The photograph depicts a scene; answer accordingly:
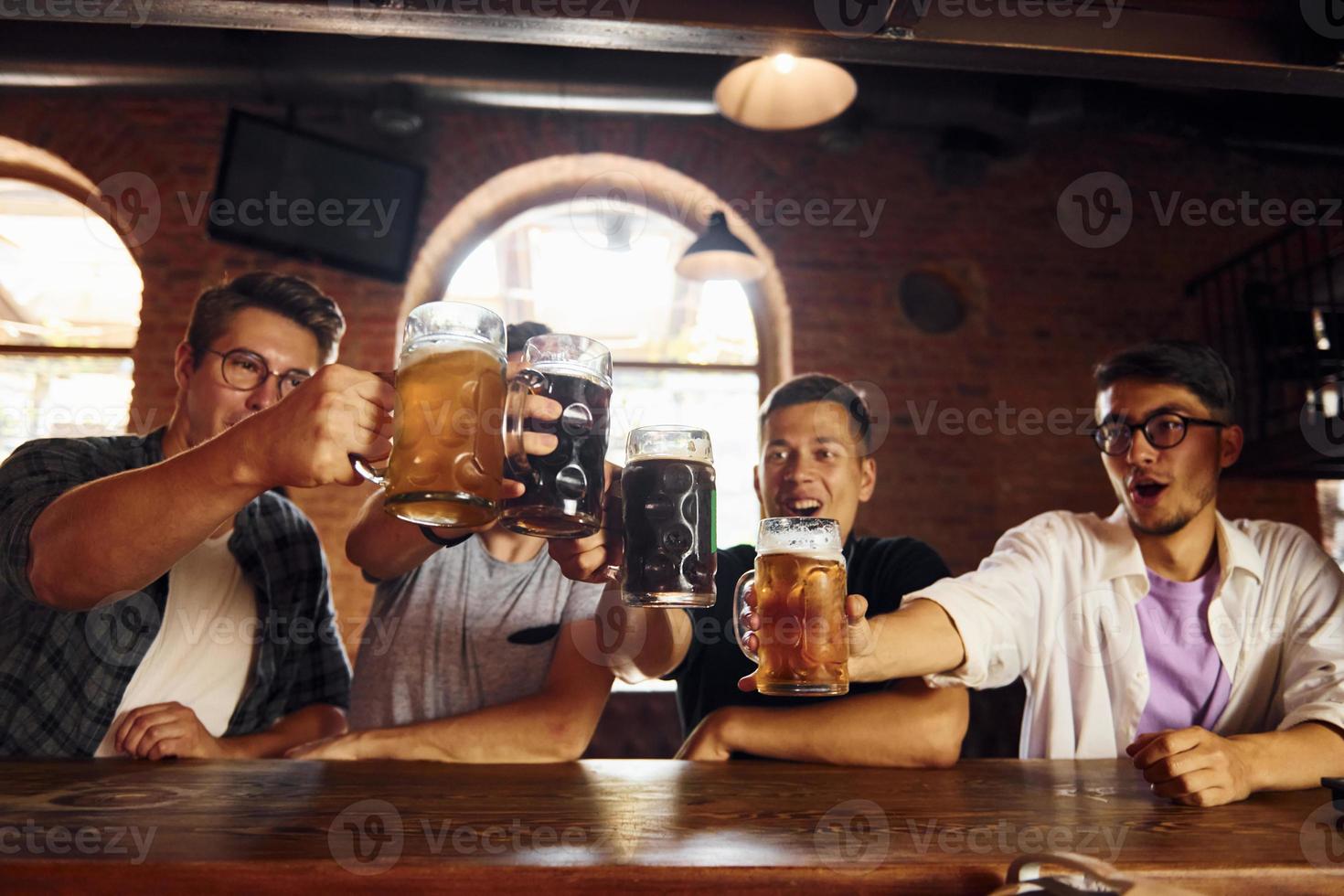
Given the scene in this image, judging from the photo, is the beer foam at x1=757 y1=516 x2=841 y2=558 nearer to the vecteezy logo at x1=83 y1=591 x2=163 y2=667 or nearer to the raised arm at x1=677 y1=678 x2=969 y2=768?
the raised arm at x1=677 y1=678 x2=969 y2=768

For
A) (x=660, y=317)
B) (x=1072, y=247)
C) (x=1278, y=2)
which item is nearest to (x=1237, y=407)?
(x=1072, y=247)

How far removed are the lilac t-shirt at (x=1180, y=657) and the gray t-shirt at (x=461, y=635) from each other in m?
1.17

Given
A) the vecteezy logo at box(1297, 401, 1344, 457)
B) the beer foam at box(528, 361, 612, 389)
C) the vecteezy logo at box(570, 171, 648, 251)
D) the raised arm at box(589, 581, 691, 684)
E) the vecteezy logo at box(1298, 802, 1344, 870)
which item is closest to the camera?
the vecteezy logo at box(1298, 802, 1344, 870)

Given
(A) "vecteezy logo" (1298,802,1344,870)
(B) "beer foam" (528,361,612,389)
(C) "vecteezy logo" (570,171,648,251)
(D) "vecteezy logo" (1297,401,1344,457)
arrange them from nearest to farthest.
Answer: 1. (A) "vecteezy logo" (1298,802,1344,870)
2. (B) "beer foam" (528,361,612,389)
3. (D) "vecteezy logo" (1297,401,1344,457)
4. (C) "vecteezy logo" (570,171,648,251)

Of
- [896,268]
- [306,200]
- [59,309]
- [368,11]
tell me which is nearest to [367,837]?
[368,11]

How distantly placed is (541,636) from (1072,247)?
4.32 meters

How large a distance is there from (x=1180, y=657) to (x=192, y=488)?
1.88m

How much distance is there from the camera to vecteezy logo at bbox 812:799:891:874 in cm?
87

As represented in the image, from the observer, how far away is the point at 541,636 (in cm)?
186

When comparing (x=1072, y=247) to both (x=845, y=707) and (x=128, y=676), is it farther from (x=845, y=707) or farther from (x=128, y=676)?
(x=128, y=676)

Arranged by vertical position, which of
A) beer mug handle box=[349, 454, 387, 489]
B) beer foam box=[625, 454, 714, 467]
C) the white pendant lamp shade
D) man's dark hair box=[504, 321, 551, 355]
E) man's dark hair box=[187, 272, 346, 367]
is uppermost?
the white pendant lamp shade

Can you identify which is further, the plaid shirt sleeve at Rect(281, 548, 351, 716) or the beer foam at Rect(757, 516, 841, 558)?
the plaid shirt sleeve at Rect(281, 548, 351, 716)

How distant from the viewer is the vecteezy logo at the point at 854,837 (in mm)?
865

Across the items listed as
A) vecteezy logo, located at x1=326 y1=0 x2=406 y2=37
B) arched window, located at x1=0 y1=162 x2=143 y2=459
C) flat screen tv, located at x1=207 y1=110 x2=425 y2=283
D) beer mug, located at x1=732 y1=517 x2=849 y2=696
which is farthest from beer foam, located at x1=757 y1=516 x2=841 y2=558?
arched window, located at x1=0 y1=162 x2=143 y2=459
